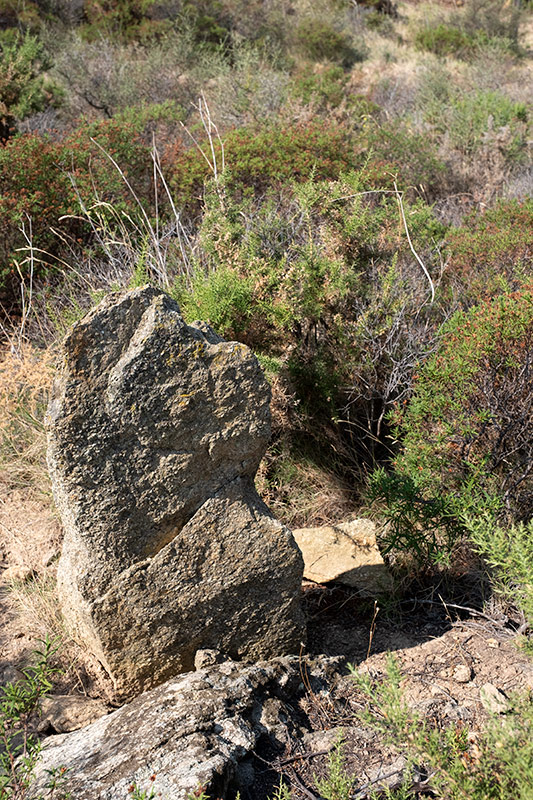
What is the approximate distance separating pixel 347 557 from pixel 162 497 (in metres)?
1.11

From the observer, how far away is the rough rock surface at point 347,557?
3076mm

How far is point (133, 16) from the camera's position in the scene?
49.1ft

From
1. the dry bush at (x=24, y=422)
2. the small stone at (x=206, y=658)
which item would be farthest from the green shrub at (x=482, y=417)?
the dry bush at (x=24, y=422)

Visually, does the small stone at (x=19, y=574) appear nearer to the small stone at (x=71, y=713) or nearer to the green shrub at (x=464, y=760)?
the small stone at (x=71, y=713)

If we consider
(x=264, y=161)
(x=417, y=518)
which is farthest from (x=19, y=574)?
(x=264, y=161)

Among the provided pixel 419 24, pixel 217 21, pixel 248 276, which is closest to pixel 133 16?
pixel 217 21

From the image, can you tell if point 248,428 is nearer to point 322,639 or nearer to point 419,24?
Result: point 322,639

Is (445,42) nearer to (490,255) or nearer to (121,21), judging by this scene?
(121,21)

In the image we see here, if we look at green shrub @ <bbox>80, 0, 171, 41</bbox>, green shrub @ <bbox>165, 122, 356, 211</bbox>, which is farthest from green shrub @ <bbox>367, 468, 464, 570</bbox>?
green shrub @ <bbox>80, 0, 171, 41</bbox>

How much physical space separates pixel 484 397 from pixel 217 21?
604 inches

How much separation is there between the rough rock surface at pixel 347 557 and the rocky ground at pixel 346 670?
8cm

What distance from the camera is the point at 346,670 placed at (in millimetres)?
2639

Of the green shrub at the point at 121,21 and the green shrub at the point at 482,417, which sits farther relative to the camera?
the green shrub at the point at 121,21

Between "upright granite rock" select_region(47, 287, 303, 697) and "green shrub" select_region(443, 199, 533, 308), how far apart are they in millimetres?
2619
